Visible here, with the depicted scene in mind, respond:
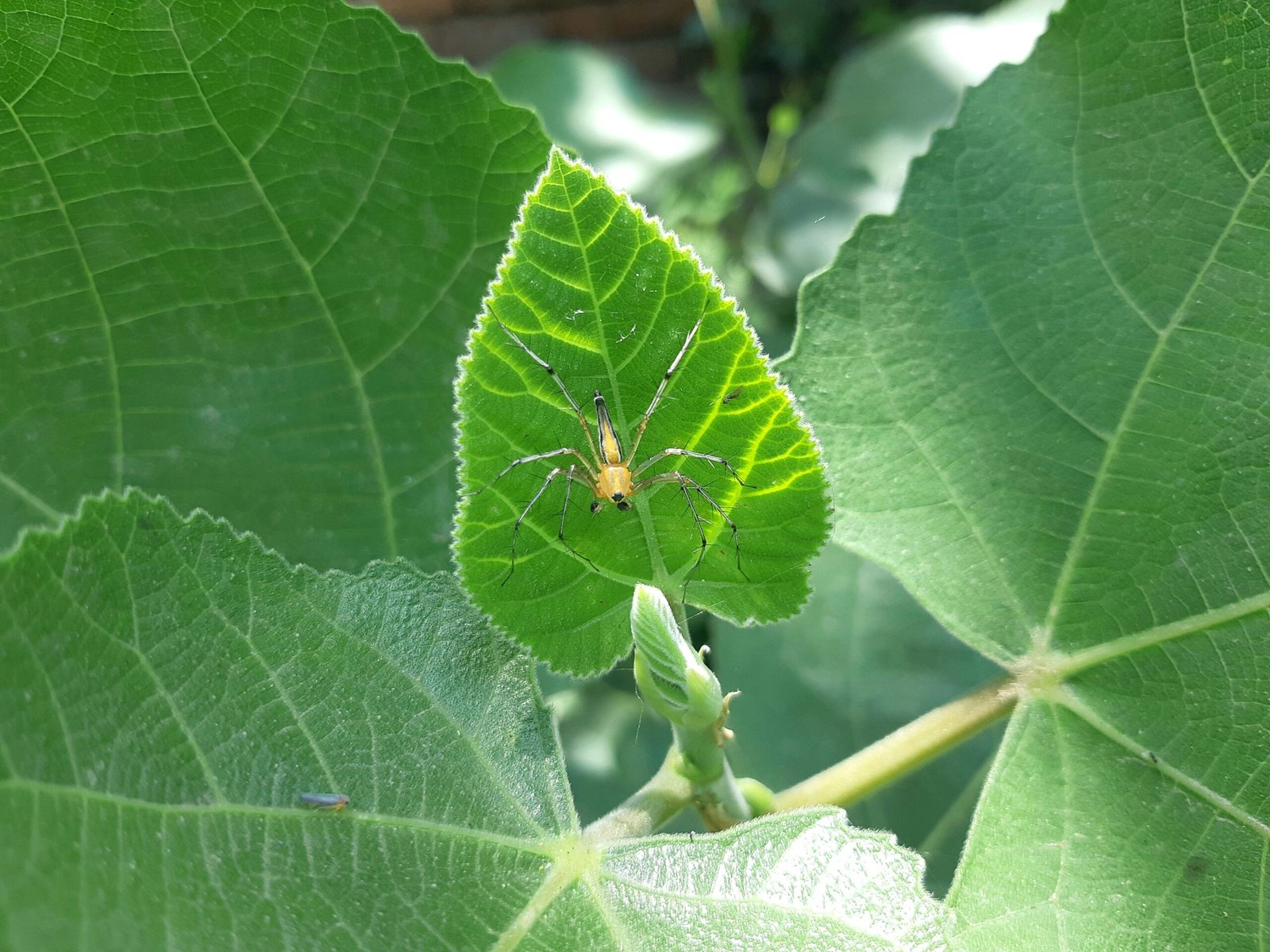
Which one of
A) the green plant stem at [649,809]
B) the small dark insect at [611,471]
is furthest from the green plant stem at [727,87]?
the green plant stem at [649,809]

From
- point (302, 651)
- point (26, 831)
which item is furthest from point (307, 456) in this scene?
point (26, 831)

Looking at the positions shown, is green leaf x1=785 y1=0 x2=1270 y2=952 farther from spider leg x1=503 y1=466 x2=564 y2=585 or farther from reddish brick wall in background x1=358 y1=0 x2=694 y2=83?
reddish brick wall in background x1=358 y1=0 x2=694 y2=83

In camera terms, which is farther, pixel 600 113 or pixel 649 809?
pixel 600 113

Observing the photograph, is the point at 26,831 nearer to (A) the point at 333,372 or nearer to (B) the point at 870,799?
(A) the point at 333,372

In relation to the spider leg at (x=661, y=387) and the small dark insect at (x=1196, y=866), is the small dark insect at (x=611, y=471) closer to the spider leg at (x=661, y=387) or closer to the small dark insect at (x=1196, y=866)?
the spider leg at (x=661, y=387)

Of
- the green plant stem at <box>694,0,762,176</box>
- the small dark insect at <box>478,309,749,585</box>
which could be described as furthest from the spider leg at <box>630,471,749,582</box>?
the green plant stem at <box>694,0,762,176</box>

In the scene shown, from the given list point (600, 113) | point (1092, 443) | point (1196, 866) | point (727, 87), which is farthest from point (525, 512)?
point (727, 87)

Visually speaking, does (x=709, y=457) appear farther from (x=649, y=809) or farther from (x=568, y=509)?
(x=649, y=809)
